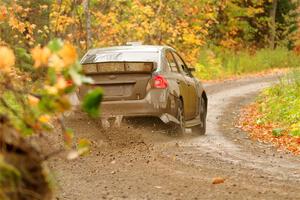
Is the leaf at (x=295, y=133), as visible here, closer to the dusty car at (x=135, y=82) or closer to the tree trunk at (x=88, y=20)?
the dusty car at (x=135, y=82)

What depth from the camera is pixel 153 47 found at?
13.3 m

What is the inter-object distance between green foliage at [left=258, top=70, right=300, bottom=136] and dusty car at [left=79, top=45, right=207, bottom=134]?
296cm

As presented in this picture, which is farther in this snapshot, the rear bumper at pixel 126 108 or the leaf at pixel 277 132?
the leaf at pixel 277 132

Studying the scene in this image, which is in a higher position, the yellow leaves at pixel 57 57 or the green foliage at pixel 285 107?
the yellow leaves at pixel 57 57

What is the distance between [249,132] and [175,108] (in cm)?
361

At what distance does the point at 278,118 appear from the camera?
16922 millimetres

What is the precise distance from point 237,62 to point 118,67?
28096 mm

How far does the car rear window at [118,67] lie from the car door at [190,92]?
1.84 metres

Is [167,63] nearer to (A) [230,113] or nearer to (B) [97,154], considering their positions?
(B) [97,154]

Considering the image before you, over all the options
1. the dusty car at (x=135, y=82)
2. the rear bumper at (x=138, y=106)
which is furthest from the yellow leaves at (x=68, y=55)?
the rear bumper at (x=138, y=106)

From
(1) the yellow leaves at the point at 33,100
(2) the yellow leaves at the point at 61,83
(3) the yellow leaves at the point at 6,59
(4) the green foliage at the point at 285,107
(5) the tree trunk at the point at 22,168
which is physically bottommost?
(4) the green foliage at the point at 285,107

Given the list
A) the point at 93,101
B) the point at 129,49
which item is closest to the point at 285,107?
the point at 129,49

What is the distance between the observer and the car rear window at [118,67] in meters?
11.9

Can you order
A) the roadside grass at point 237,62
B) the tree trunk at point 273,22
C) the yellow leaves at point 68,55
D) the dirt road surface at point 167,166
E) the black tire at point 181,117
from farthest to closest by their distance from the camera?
the tree trunk at point 273,22 < the roadside grass at point 237,62 < the black tire at point 181,117 < the dirt road surface at point 167,166 < the yellow leaves at point 68,55
